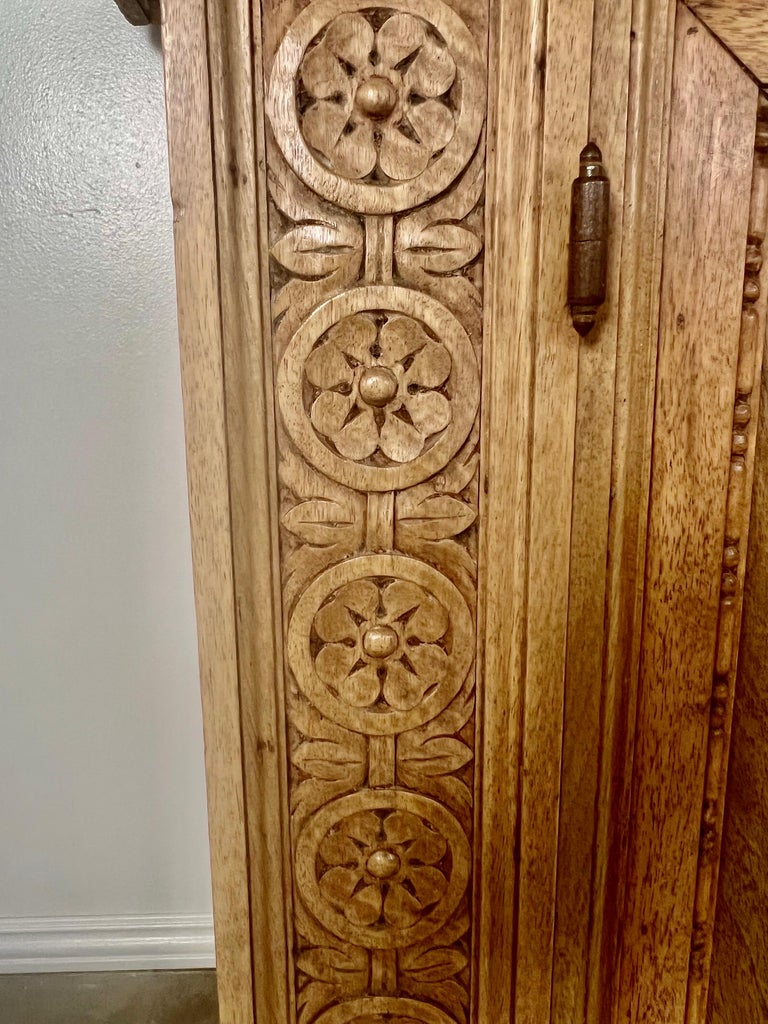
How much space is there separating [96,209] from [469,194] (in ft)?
2.06

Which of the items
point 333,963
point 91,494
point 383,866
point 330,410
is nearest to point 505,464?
point 330,410

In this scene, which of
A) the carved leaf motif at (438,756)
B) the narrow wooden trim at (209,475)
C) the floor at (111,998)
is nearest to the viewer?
the narrow wooden trim at (209,475)

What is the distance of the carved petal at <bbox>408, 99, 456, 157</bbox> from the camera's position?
1.69ft

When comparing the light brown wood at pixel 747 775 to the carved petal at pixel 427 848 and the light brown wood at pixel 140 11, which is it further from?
the light brown wood at pixel 140 11

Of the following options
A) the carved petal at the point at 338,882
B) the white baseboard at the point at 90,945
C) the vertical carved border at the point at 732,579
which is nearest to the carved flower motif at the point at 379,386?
the vertical carved border at the point at 732,579

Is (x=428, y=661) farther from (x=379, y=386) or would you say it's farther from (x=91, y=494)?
(x=91, y=494)

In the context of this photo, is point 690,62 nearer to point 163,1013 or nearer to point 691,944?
point 691,944

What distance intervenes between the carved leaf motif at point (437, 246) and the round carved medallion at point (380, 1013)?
613mm

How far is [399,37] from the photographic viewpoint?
51 centimetres

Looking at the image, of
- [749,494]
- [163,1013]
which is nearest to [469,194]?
[749,494]

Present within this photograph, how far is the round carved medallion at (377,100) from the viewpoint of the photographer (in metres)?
0.51

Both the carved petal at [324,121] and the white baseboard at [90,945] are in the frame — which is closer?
the carved petal at [324,121]

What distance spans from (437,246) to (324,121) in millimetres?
116

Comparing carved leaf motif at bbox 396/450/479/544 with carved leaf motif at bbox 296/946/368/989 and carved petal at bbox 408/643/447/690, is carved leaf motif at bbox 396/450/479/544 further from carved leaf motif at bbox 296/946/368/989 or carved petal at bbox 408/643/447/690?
carved leaf motif at bbox 296/946/368/989
